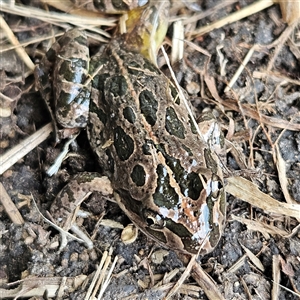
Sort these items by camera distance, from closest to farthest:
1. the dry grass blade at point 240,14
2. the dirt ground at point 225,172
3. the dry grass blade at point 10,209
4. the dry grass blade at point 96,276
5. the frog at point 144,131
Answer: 1. the frog at point 144,131
2. the dry grass blade at point 96,276
3. the dirt ground at point 225,172
4. the dry grass blade at point 10,209
5. the dry grass blade at point 240,14

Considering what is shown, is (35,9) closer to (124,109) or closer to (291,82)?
(124,109)

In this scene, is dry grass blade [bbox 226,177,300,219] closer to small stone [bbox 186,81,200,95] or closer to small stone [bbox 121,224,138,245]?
small stone [bbox 121,224,138,245]

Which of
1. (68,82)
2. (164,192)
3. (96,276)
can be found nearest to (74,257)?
(96,276)

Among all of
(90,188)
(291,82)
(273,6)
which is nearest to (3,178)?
(90,188)

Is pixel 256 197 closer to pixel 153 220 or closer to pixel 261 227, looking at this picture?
pixel 261 227

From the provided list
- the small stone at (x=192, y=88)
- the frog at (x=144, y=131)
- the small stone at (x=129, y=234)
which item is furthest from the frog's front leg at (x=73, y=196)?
the small stone at (x=192, y=88)

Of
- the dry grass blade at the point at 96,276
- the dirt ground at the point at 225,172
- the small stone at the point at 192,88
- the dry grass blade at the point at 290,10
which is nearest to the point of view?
the dry grass blade at the point at 96,276

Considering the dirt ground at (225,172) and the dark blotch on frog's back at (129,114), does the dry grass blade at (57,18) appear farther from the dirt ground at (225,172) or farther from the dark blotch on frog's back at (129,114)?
the dark blotch on frog's back at (129,114)
